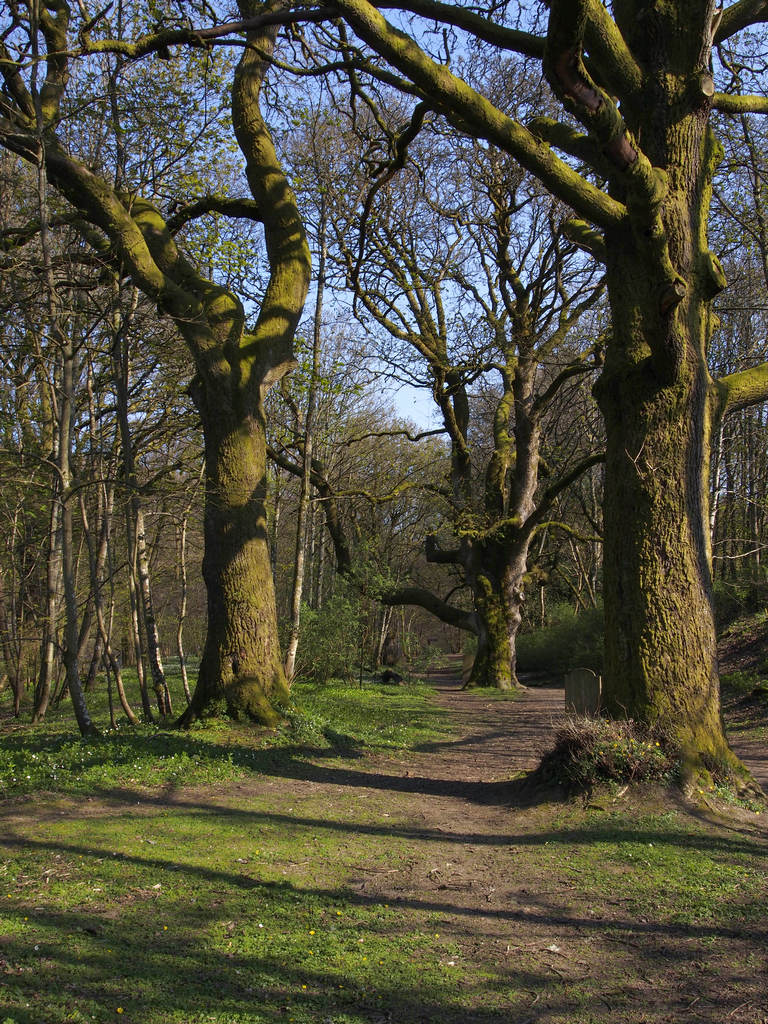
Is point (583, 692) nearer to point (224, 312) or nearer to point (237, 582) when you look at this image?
point (237, 582)

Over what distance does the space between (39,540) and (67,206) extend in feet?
23.6

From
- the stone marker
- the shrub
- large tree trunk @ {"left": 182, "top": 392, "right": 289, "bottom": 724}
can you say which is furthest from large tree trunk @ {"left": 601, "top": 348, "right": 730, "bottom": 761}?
the shrub

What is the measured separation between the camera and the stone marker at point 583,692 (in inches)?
306

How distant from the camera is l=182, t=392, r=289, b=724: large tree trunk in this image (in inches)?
367

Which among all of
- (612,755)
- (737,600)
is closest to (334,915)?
(612,755)

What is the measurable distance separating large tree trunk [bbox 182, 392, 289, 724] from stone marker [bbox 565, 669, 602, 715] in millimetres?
3619

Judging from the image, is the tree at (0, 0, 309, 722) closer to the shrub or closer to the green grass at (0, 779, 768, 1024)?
the green grass at (0, 779, 768, 1024)

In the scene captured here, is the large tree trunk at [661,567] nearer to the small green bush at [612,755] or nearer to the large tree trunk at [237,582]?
the small green bush at [612,755]

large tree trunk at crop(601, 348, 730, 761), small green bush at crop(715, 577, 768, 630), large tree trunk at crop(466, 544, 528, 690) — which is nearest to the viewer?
large tree trunk at crop(601, 348, 730, 761)

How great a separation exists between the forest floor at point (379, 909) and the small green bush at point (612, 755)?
0.16 m

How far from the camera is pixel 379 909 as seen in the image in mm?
4348

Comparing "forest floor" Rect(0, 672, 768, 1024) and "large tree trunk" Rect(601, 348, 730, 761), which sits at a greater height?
"large tree trunk" Rect(601, 348, 730, 761)

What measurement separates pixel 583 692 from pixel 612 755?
2.02 metres

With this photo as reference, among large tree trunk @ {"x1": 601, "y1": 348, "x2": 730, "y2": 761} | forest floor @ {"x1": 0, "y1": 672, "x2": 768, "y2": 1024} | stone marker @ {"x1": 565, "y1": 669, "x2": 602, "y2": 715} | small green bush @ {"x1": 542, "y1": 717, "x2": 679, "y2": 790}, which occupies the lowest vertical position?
forest floor @ {"x1": 0, "y1": 672, "x2": 768, "y2": 1024}
